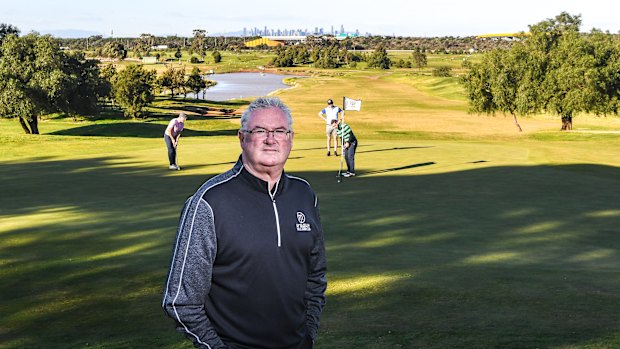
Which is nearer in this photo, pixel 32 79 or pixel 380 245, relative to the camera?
pixel 380 245

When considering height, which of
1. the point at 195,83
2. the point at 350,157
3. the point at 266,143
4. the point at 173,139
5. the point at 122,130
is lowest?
the point at 195,83

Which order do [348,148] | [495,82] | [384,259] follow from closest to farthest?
[384,259] → [348,148] → [495,82]

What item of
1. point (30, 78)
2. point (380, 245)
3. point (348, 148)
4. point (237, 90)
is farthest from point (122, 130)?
point (237, 90)

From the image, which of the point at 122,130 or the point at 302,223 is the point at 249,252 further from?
the point at 122,130

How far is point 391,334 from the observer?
823cm

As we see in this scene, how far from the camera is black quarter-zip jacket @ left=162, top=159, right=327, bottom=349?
14.1 ft

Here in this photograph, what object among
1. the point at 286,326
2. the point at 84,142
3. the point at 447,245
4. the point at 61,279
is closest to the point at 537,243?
the point at 447,245

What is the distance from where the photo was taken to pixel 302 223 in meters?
4.59

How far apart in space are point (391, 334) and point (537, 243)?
7.81 metres

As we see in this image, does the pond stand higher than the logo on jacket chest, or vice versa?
the logo on jacket chest

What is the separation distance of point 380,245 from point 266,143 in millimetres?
10092

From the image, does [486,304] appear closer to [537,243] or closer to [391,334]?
[391,334]

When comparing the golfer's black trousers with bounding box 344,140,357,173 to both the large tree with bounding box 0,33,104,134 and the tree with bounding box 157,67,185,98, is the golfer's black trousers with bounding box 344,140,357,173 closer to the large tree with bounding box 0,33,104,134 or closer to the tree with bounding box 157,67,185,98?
the large tree with bounding box 0,33,104,134

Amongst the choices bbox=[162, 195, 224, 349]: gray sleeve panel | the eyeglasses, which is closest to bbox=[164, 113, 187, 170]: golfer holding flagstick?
the eyeglasses
